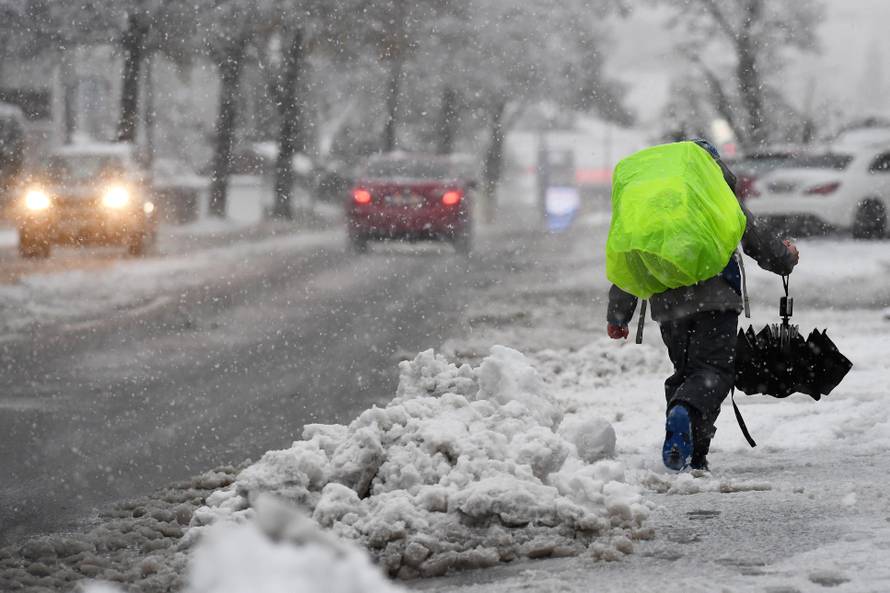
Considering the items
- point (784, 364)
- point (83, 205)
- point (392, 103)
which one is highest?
point (784, 364)

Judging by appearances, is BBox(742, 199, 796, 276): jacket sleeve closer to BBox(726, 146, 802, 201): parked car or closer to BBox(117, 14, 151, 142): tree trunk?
BBox(726, 146, 802, 201): parked car

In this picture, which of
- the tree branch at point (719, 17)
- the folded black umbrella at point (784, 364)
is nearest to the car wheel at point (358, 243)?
the folded black umbrella at point (784, 364)

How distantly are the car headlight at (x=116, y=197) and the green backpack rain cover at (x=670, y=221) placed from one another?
18.3 metres

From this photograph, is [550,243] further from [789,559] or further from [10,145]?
[789,559]

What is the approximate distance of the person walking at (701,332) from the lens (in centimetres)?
650

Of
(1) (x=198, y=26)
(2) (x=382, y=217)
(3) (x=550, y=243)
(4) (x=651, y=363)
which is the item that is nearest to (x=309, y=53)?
(1) (x=198, y=26)

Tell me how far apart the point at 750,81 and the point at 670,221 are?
39178mm

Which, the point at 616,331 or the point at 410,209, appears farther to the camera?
the point at 410,209

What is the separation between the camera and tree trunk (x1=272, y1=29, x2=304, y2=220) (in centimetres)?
3975

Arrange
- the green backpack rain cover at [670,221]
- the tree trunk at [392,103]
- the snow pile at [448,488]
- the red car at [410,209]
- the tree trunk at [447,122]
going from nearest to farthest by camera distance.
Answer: the snow pile at [448,488]
the green backpack rain cover at [670,221]
the red car at [410,209]
the tree trunk at [392,103]
the tree trunk at [447,122]

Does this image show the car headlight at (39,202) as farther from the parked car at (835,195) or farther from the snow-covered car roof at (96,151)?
the parked car at (835,195)

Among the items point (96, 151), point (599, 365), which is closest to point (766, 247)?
point (599, 365)

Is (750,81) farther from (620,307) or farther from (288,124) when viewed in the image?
(620,307)

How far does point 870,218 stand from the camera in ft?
80.2
